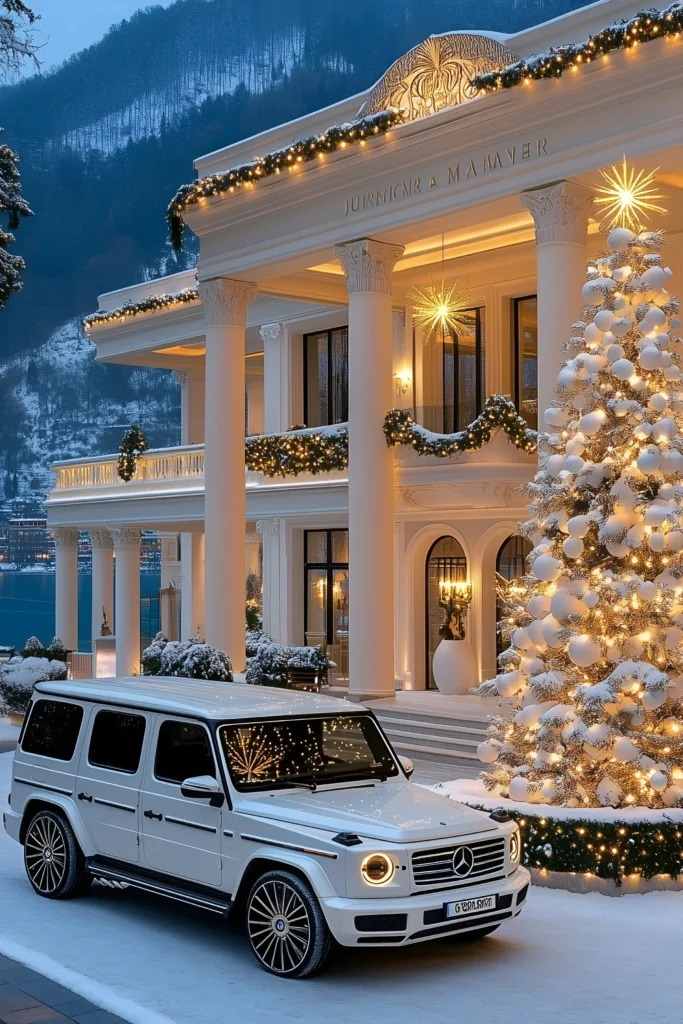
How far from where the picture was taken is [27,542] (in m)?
154

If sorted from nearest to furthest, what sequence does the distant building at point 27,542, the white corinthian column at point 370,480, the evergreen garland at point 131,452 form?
the white corinthian column at point 370,480, the evergreen garland at point 131,452, the distant building at point 27,542

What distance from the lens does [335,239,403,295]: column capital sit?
1950cm

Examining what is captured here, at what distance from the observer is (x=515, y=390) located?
74.7ft

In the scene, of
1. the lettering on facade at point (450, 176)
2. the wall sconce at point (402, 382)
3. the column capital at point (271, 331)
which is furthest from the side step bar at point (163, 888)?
the column capital at point (271, 331)

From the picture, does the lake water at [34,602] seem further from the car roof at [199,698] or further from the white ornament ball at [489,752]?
the car roof at [199,698]

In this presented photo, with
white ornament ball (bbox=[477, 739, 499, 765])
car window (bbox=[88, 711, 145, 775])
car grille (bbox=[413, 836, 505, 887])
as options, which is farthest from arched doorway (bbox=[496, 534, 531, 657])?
car grille (bbox=[413, 836, 505, 887])

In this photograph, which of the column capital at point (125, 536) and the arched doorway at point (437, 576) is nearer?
the arched doorway at point (437, 576)

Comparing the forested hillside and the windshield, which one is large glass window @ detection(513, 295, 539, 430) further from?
the forested hillside

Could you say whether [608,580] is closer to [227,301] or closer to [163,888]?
[163,888]

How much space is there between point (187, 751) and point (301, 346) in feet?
66.1

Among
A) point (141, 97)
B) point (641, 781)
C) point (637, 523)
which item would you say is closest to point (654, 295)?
point (637, 523)

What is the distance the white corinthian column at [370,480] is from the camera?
760 inches

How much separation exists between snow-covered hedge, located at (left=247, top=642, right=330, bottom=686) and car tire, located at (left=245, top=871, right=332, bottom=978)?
1219 cm

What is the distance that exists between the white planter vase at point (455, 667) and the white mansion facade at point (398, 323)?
2.37ft
